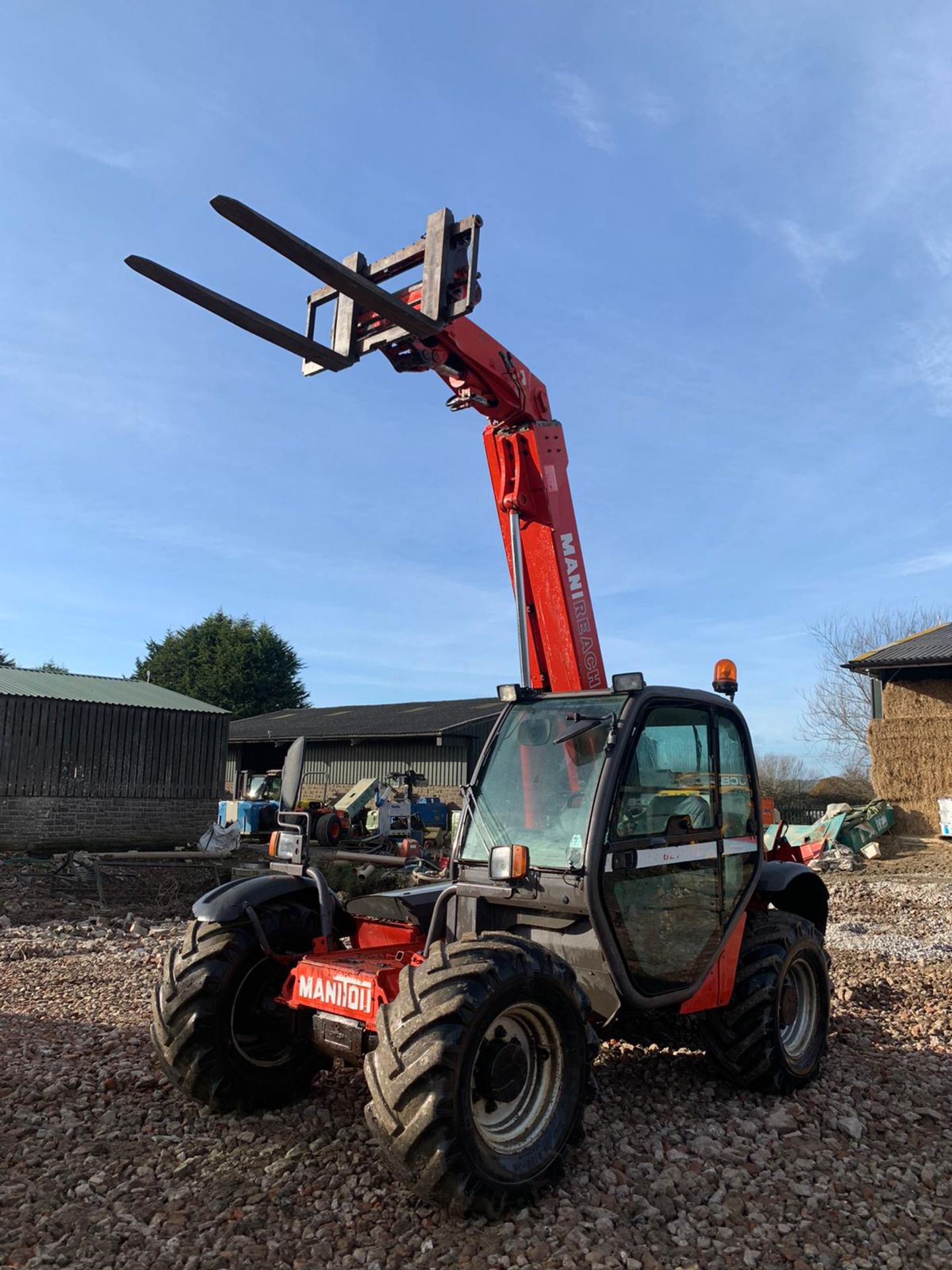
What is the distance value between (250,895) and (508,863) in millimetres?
1487

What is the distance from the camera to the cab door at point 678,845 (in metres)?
4.36

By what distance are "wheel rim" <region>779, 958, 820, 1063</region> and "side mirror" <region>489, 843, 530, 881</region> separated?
2.01 meters

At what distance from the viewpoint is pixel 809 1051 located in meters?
5.27

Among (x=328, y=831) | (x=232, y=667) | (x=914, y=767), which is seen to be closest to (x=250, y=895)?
(x=328, y=831)

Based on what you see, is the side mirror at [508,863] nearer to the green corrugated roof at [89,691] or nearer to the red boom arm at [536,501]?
the red boom arm at [536,501]

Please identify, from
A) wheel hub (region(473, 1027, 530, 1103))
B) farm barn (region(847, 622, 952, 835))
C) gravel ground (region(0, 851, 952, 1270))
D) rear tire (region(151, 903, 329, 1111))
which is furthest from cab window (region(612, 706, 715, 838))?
farm barn (region(847, 622, 952, 835))

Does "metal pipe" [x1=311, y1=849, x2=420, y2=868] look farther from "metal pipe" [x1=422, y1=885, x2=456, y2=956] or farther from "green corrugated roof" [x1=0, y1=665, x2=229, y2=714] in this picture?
"green corrugated roof" [x1=0, y1=665, x2=229, y2=714]

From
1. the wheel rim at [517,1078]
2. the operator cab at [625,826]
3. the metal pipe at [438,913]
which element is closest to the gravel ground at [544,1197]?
the wheel rim at [517,1078]

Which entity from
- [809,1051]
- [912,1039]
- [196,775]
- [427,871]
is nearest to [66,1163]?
[809,1051]

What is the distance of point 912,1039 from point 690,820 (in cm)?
274

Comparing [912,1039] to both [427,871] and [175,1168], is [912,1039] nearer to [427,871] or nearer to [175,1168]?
[175,1168]

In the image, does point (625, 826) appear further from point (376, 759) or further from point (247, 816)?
point (376, 759)

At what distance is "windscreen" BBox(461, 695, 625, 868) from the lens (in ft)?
14.4

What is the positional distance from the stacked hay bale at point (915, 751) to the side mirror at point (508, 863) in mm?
18453
